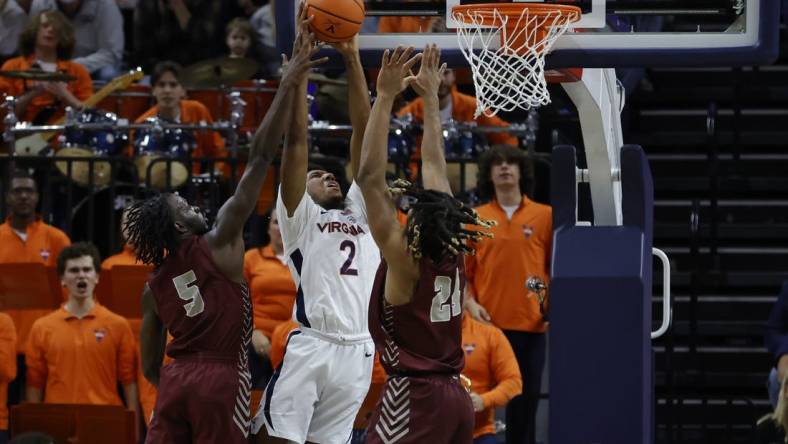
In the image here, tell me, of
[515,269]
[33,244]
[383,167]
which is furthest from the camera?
[33,244]

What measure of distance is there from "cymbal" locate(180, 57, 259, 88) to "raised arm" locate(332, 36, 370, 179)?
4.52 m

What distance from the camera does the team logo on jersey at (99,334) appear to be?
927 cm

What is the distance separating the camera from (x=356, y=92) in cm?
688

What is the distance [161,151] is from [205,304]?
409cm

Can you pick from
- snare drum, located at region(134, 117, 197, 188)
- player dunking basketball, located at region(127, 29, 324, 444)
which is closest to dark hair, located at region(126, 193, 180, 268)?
player dunking basketball, located at region(127, 29, 324, 444)

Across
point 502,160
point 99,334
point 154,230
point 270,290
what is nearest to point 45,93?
point 99,334

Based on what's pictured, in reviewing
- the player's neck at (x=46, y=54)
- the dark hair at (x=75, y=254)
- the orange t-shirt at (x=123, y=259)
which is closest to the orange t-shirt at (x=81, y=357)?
the dark hair at (x=75, y=254)

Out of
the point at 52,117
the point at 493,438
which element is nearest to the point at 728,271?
the point at 493,438

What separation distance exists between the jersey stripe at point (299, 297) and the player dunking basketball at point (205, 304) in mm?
528

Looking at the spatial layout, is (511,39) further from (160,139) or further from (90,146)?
(90,146)

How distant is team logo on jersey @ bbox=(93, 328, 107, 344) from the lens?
927 cm

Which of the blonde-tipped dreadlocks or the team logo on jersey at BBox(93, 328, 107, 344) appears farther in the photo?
the team logo on jersey at BBox(93, 328, 107, 344)

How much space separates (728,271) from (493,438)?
9.76 ft

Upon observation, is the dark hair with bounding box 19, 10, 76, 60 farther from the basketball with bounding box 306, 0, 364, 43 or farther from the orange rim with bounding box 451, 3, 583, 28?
the orange rim with bounding box 451, 3, 583, 28
